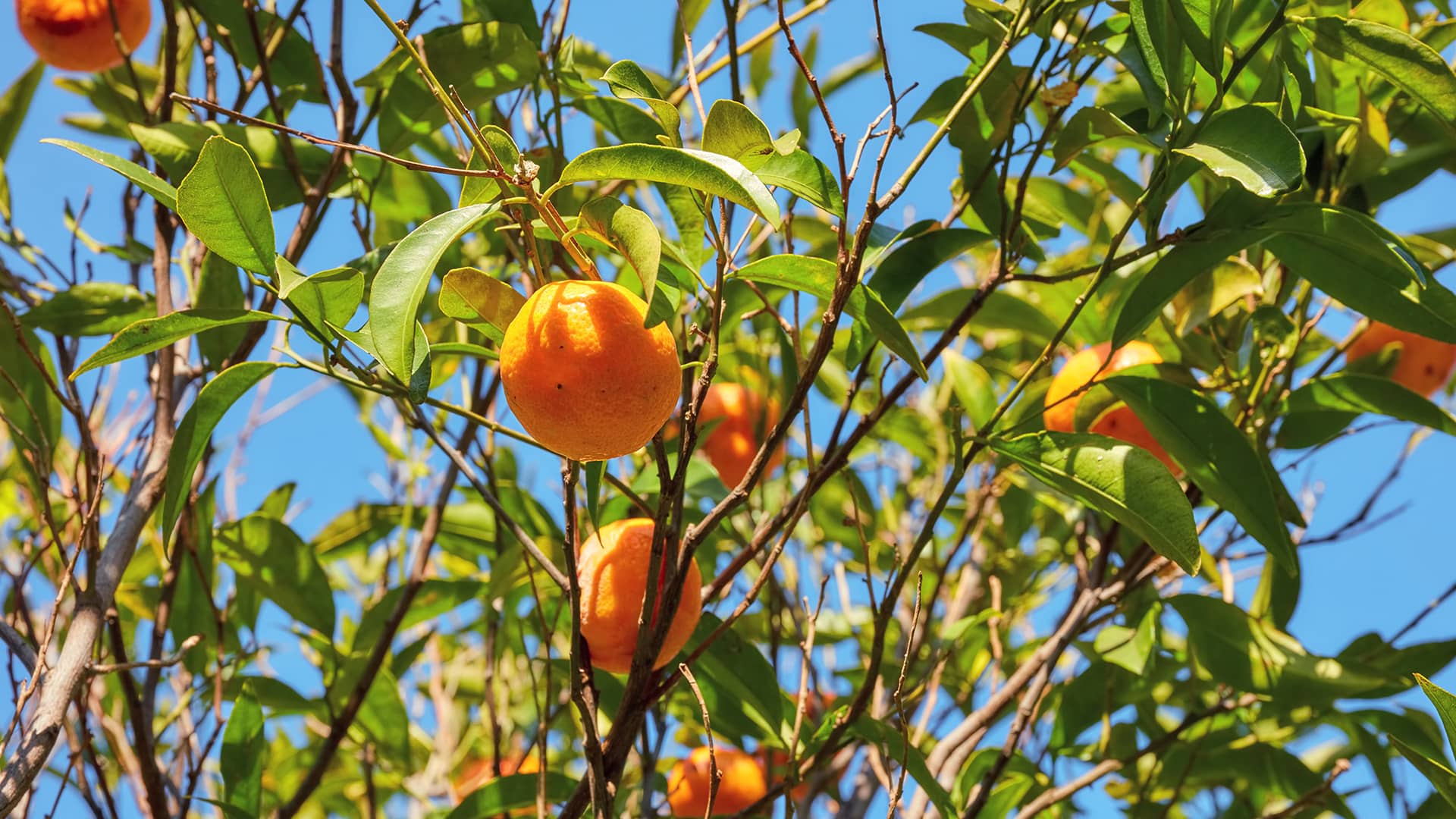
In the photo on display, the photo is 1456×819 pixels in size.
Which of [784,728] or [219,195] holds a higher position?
[219,195]

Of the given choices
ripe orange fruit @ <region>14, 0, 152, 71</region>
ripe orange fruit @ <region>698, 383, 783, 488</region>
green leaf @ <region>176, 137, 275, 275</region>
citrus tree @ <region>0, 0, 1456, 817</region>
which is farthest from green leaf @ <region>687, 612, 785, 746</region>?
ripe orange fruit @ <region>14, 0, 152, 71</region>

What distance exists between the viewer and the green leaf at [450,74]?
1012mm

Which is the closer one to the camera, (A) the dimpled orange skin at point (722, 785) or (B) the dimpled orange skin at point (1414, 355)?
(B) the dimpled orange skin at point (1414, 355)

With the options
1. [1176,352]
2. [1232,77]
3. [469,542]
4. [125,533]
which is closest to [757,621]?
[469,542]

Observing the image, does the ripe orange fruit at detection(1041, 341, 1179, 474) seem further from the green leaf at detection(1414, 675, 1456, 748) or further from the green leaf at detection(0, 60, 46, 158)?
the green leaf at detection(0, 60, 46, 158)

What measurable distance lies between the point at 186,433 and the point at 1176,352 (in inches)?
33.6

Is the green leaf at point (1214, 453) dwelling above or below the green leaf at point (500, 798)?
above

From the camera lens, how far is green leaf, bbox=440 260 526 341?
76 centimetres

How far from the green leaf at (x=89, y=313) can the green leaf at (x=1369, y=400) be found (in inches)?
42.1

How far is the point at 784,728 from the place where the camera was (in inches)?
40.7

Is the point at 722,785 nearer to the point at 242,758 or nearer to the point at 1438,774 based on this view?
the point at 242,758

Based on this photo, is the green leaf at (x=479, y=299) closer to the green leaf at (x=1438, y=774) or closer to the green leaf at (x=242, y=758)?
the green leaf at (x=242, y=758)

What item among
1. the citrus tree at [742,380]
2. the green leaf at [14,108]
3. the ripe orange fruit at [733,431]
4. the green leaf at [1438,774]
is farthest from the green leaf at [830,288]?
the green leaf at [14,108]

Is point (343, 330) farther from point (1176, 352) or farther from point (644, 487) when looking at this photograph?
point (1176, 352)
